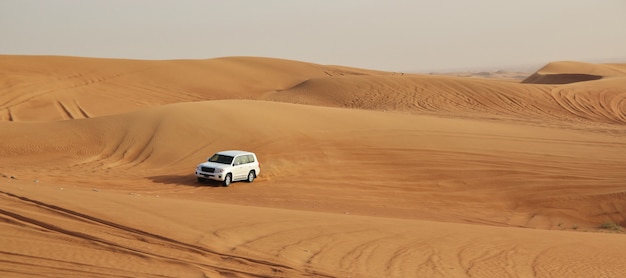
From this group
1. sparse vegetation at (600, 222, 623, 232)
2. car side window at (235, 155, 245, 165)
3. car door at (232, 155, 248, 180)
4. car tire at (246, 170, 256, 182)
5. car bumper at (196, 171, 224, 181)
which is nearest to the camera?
sparse vegetation at (600, 222, 623, 232)

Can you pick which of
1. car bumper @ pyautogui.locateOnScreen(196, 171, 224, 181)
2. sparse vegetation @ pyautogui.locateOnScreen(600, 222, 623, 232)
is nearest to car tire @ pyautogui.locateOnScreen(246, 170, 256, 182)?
car bumper @ pyautogui.locateOnScreen(196, 171, 224, 181)

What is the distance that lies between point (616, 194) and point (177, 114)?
1798cm

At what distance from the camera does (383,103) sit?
47750 mm

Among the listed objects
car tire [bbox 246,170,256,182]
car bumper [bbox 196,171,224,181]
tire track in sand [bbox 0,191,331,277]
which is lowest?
car tire [bbox 246,170,256,182]

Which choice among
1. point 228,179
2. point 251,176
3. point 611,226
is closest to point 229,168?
point 228,179

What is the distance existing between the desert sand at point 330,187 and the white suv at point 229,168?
1.60 ft

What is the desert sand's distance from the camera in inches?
378

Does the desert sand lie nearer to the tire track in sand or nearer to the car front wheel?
the tire track in sand

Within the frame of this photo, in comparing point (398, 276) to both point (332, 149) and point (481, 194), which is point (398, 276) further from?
point (332, 149)

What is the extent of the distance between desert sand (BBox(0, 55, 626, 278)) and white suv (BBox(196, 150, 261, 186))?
487mm

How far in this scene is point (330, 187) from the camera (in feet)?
69.5

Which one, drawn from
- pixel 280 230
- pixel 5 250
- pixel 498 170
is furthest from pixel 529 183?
pixel 5 250

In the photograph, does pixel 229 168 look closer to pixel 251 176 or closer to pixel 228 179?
pixel 228 179

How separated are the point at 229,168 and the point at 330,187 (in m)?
3.36
